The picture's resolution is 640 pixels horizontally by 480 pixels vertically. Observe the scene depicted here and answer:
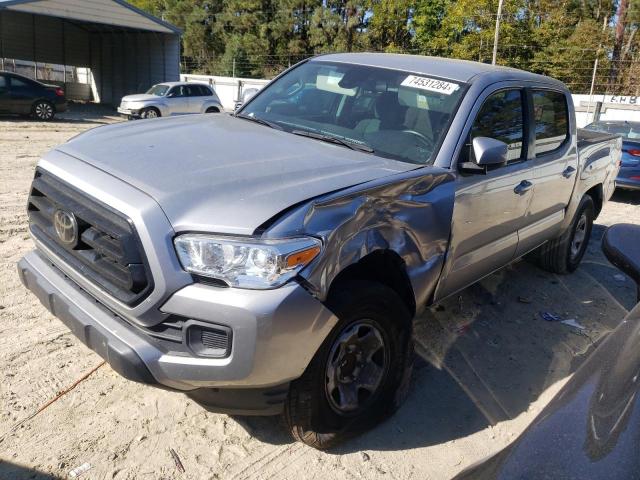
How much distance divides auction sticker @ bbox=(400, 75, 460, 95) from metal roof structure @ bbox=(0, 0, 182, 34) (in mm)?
20996

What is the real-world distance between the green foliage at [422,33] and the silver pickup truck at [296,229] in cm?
3435

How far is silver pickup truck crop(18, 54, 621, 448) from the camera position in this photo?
2.35m

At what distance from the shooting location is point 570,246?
5.88m

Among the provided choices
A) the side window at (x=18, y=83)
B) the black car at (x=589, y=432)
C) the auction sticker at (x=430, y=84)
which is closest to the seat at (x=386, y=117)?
the auction sticker at (x=430, y=84)

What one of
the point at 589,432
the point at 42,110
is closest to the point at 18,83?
the point at 42,110

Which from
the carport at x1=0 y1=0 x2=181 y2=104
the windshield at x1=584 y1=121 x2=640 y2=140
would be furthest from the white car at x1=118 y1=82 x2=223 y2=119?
the windshield at x1=584 y1=121 x2=640 y2=140

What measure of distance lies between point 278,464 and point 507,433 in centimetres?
136

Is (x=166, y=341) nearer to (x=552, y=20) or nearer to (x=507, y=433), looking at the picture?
(x=507, y=433)

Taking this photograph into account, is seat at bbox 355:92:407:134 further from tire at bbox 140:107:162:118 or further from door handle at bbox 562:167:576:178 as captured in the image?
tire at bbox 140:107:162:118

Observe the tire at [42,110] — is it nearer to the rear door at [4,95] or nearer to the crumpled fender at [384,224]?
the rear door at [4,95]

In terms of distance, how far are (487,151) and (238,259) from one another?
1753mm

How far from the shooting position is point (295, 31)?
155ft

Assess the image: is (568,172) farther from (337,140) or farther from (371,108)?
(337,140)

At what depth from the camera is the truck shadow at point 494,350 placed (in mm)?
3244
